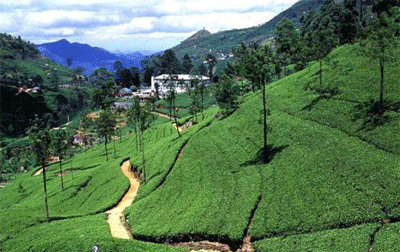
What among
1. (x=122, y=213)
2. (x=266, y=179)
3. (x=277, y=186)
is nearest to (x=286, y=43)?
(x=266, y=179)

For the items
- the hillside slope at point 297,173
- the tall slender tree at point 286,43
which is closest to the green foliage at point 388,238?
the hillside slope at point 297,173

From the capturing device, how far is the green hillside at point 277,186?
141ft

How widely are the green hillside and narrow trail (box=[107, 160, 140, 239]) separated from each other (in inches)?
64.3

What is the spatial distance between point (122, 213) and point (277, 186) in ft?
96.0

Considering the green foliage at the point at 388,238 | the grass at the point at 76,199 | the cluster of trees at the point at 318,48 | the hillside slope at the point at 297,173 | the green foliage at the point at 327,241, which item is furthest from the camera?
the grass at the point at 76,199

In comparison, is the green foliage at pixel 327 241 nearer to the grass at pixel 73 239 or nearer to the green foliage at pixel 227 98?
the grass at pixel 73 239

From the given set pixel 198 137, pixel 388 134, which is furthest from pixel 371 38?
pixel 198 137

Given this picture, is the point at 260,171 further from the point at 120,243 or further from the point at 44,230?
the point at 44,230

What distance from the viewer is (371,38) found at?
2191 inches

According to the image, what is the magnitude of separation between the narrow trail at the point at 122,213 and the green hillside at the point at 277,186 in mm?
1633

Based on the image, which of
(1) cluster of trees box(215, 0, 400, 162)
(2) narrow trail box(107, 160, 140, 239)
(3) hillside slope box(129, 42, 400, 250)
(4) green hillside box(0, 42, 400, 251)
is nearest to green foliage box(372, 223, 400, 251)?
(4) green hillside box(0, 42, 400, 251)

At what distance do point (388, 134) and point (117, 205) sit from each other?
162 feet

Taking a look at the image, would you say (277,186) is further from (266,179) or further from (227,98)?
(227,98)

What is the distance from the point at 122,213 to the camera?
67688mm
